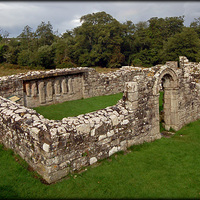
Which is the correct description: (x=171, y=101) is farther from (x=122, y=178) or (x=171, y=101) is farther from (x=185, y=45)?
(x=185, y=45)

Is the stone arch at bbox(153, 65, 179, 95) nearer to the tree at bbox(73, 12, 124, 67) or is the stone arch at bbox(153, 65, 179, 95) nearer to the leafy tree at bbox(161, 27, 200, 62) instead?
the tree at bbox(73, 12, 124, 67)

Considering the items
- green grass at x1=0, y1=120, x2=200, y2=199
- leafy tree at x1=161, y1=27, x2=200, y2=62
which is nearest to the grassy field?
green grass at x1=0, y1=120, x2=200, y2=199

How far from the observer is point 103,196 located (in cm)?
505

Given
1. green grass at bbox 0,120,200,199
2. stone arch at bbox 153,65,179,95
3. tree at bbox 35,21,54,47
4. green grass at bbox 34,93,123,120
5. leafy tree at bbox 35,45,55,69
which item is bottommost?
green grass at bbox 0,120,200,199

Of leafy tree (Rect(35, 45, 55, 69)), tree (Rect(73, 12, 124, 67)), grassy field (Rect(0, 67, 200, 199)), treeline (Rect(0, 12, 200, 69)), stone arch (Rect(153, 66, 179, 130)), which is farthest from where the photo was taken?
tree (Rect(73, 12, 124, 67))

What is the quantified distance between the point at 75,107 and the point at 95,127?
6.95 meters

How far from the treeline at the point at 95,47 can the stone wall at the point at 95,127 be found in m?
24.1

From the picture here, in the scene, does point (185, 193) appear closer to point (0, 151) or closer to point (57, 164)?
point (57, 164)

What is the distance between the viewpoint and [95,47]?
124 ft

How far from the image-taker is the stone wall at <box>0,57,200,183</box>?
18.3 ft

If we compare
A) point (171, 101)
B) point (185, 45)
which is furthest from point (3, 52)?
point (171, 101)

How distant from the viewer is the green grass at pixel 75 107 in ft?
37.8

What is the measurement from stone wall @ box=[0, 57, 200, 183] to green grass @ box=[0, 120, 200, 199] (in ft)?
1.09

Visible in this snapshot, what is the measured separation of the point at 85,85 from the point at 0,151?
913 centimetres
